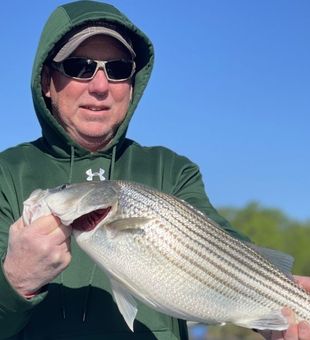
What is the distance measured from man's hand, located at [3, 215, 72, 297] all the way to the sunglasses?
4.24 ft

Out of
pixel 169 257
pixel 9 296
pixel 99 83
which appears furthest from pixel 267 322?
pixel 99 83

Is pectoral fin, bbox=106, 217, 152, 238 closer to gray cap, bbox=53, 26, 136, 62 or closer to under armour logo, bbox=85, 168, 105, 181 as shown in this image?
under armour logo, bbox=85, 168, 105, 181

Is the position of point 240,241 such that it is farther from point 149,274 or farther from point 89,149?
point 89,149

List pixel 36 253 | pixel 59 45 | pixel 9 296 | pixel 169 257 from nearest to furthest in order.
Result: pixel 36 253 < pixel 9 296 < pixel 169 257 < pixel 59 45

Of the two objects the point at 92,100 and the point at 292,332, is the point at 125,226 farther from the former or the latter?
Result: the point at 292,332

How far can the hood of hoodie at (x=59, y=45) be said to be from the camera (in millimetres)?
4996

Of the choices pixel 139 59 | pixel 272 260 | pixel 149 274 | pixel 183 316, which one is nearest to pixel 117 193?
pixel 149 274

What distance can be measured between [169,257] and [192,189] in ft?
3.03

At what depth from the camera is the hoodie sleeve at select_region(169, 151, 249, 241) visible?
16.3ft

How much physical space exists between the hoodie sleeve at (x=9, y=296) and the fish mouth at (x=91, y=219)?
434mm

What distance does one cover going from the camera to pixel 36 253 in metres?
3.86

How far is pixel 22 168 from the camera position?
4.81 metres

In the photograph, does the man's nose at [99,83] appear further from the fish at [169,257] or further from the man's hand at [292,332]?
the man's hand at [292,332]

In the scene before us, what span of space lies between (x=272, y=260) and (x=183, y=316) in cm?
84
